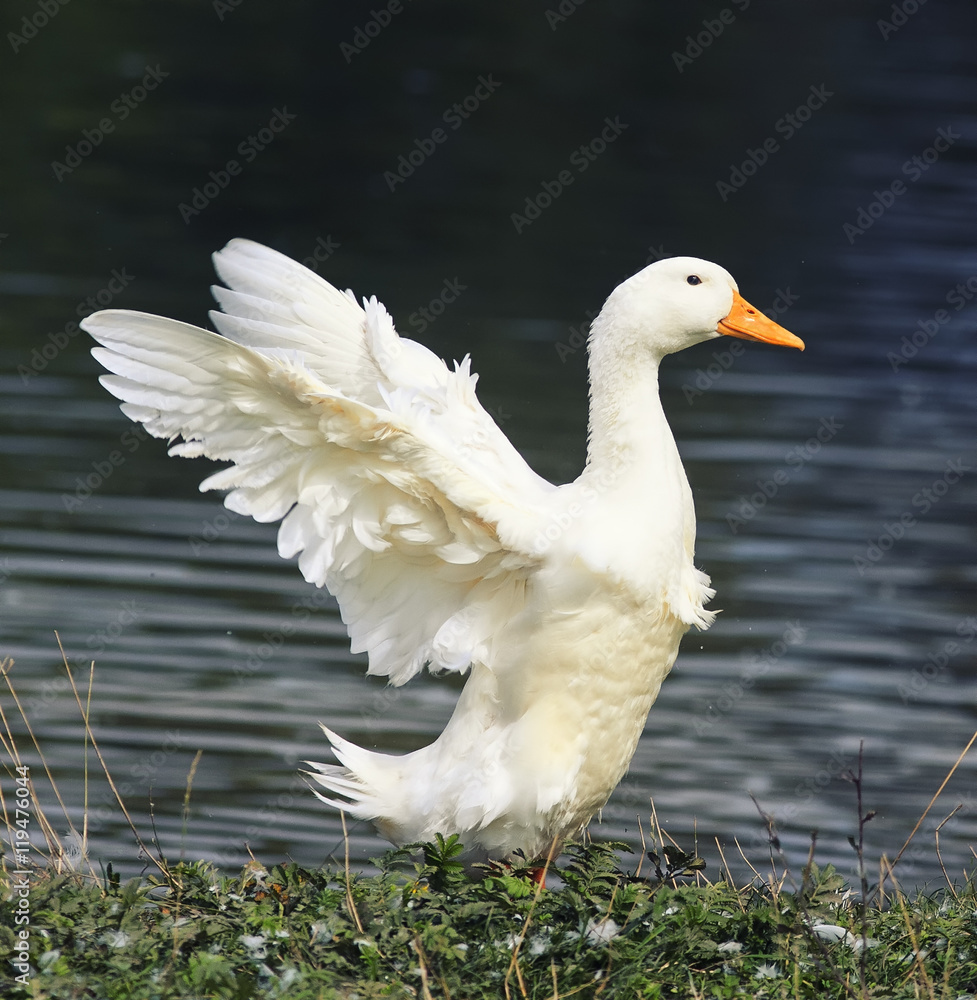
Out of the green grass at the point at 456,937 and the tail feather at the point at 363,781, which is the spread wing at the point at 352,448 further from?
the green grass at the point at 456,937

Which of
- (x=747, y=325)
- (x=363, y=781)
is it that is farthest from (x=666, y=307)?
(x=363, y=781)

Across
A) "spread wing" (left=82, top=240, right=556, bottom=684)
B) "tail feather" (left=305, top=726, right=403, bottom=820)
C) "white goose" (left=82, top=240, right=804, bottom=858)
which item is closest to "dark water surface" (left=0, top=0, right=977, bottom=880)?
"tail feather" (left=305, top=726, right=403, bottom=820)

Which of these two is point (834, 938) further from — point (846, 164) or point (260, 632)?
point (846, 164)

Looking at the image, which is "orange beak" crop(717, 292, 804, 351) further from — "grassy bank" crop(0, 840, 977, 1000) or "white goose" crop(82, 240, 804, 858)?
"grassy bank" crop(0, 840, 977, 1000)

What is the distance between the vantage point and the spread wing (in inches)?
191

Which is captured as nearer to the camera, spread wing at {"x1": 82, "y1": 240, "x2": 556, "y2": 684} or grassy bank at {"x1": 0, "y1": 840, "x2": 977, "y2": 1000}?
grassy bank at {"x1": 0, "y1": 840, "x2": 977, "y2": 1000}

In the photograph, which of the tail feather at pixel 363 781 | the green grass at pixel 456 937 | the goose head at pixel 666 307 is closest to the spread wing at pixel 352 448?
the tail feather at pixel 363 781

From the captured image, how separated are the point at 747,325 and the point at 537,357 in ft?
22.1

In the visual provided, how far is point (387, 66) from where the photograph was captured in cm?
2070

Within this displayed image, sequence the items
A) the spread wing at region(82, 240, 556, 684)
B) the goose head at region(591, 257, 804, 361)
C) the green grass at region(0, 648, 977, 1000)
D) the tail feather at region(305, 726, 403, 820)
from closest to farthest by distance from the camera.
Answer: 1. the green grass at region(0, 648, 977, 1000)
2. the spread wing at region(82, 240, 556, 684)
3. the goose head at region(591, 257, 804, 361)
4. the tail feather at region(305, 726, 403, 820)

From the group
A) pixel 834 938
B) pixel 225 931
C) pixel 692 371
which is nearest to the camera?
pixel 225 931

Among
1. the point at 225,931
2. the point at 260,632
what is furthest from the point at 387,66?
the point at 225,931

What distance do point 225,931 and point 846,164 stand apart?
54.0 feet

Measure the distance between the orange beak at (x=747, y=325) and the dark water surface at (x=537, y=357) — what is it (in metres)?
2.15
